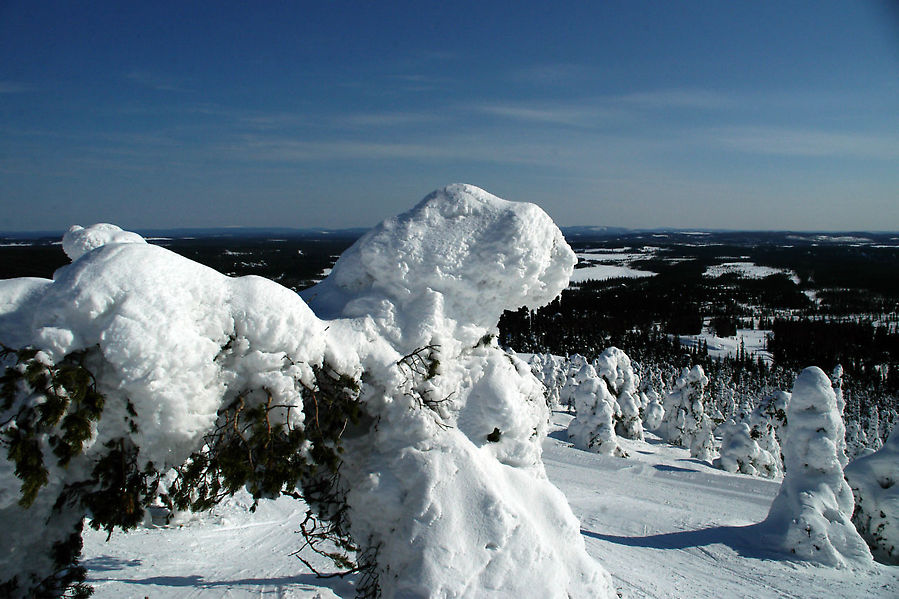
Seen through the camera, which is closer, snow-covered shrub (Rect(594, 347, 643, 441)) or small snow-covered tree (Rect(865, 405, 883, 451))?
snow-covered shrub (Rect(594, 347, 643, 441))

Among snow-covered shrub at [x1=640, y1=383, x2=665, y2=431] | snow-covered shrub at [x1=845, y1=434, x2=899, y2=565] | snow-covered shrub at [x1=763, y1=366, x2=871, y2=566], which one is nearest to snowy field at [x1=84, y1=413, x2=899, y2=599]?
snow-covered shrub at [x1=763, y1=366, x2=871, y2=566]

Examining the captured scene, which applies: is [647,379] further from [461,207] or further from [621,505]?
[461,207]

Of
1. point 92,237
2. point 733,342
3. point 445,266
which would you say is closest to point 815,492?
point 445,266

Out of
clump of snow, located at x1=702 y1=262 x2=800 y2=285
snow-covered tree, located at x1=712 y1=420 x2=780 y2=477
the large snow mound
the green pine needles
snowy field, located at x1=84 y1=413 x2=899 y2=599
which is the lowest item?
snow-covered tree, located at x1=712 y1=420 x2=780 y2=477

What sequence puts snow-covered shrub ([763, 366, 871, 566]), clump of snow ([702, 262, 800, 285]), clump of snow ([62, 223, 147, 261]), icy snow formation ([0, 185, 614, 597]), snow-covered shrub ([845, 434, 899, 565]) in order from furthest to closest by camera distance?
1. clump of snow ([702, 262, 800, 285])
2. snow-covered shrub ([845, 434, 899, 565])
3. snow-covered shrub ([763, 366, 871, 566])
4. clump of snow ([62, 223, 147, 261])
5. icy snow formation ([0, 185, 614, 597])

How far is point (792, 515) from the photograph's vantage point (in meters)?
12.2

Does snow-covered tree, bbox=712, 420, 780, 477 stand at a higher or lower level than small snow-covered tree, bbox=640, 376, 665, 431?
higher

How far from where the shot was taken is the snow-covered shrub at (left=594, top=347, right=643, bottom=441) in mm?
34188

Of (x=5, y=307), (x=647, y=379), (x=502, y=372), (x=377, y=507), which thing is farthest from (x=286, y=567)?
(x=647, y=379)

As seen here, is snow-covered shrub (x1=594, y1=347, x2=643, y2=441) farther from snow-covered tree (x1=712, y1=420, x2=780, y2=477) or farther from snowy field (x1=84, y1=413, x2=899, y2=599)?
snowy field (x1=84, y1=413, x2=899, y2=599)

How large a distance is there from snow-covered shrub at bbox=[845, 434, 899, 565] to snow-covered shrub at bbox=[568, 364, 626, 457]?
13514 mm

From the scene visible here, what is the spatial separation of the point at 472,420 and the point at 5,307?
12.7 feet

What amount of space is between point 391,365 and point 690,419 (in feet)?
112

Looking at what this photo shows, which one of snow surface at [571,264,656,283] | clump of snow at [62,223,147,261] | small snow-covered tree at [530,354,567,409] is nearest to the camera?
clump of snow at [62,223,147,261]
